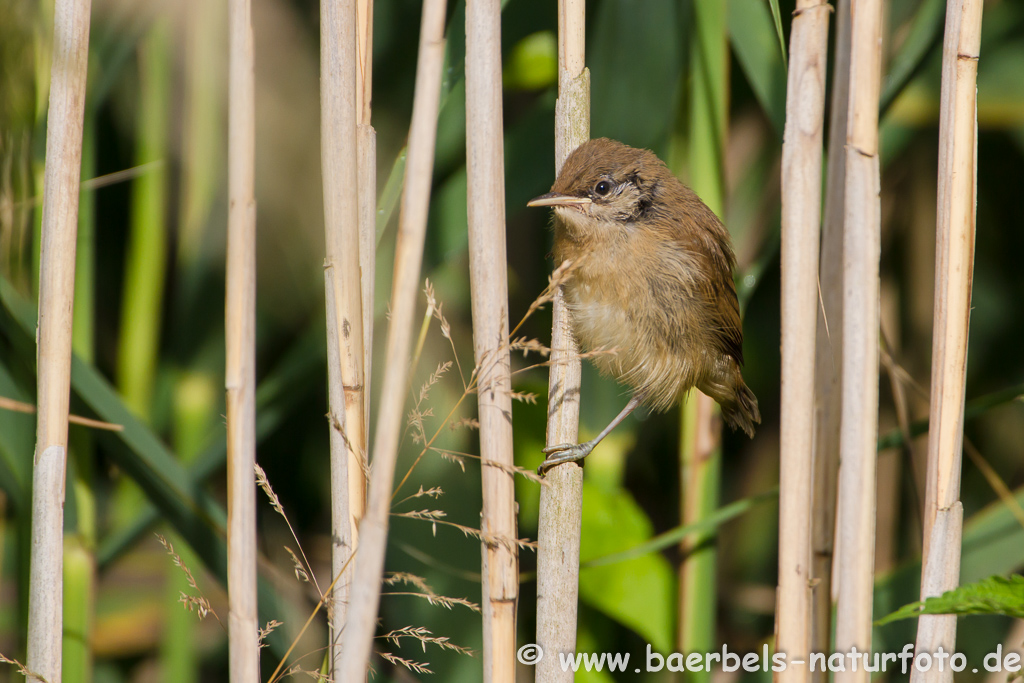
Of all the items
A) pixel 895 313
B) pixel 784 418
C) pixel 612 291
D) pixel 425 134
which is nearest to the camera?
pixel 425 134

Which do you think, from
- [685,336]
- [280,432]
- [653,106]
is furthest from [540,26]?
[280,432]

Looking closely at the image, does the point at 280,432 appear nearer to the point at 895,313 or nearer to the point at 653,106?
the point at 653,106

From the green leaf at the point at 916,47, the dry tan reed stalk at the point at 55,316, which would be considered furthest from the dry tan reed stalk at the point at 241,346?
the green leaf at the point at 916,47

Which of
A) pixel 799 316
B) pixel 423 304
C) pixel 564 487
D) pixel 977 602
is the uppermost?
pixel 423 304

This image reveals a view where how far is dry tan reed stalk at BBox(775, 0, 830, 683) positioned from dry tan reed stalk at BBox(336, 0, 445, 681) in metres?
0.73

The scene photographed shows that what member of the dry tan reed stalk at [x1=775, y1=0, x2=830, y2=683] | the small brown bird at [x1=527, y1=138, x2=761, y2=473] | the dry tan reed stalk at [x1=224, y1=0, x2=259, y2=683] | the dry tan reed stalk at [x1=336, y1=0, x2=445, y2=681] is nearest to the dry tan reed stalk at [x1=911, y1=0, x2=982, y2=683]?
the dry tan reed stalk at [x1=775, y1=0, x2=830, y2=683]

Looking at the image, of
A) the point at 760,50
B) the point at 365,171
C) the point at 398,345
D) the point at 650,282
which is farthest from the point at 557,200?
the point at 398,345

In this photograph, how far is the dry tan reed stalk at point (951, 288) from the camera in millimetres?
1463

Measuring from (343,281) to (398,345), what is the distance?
0.40 meters

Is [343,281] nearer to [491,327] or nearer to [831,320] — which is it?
[491,327]

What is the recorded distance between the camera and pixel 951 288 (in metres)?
1.49

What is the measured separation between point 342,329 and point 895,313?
2131 mm

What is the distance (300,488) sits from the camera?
257 centimetres

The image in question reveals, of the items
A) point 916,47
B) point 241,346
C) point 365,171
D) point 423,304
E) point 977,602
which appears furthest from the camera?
point 423,304
